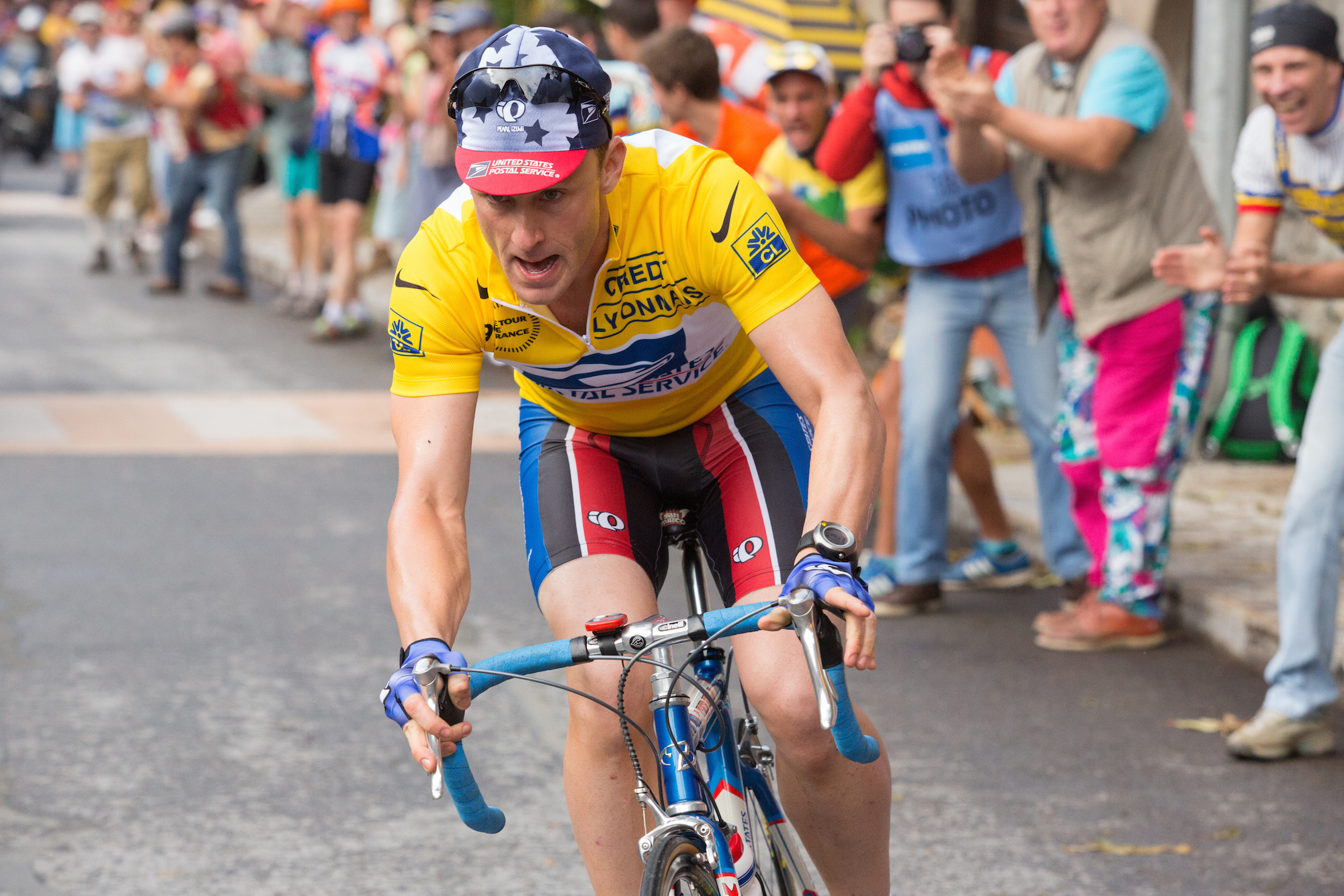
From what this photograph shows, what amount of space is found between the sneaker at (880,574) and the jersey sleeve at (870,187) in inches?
55.6

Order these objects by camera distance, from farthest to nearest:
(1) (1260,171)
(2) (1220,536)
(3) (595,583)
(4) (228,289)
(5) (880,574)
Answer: (4) (228,289)
(2) (1220,536)
(5) (880,574)
(1) (1260,171)
(3) (595,583)

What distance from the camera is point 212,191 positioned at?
14.9m

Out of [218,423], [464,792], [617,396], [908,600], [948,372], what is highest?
[617,396]

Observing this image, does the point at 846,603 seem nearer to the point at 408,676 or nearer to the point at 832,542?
the point at 832,542

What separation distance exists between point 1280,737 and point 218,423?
23.6 feet

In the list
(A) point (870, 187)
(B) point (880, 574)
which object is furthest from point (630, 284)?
(B) point (880, 574)

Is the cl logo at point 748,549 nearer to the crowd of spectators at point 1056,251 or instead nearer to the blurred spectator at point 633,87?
the crowd of spectators at point 1056,251

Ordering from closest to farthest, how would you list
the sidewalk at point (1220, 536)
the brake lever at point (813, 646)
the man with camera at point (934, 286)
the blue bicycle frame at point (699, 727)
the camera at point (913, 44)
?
the brake lever at point (813, 646), the blue bicycle frame at point (699, 727), the camera at point (913, 44), the sidewalk at point (1220, 536), the man with camera at point (934, 286)

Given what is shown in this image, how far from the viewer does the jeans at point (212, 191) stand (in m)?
14.9

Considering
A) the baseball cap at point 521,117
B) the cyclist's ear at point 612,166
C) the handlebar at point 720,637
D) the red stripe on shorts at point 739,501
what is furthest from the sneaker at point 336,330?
the handlebar at point 720,637

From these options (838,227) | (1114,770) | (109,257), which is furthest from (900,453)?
(109,257)

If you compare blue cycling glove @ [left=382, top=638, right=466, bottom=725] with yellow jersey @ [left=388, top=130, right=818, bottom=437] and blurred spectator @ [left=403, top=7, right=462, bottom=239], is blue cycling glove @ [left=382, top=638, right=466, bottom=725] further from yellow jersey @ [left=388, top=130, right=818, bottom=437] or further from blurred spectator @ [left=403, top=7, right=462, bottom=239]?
blurred spectator @ [left=403, top=7, right=462, bottom=239]

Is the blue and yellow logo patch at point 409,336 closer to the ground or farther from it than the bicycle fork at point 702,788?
farther from it

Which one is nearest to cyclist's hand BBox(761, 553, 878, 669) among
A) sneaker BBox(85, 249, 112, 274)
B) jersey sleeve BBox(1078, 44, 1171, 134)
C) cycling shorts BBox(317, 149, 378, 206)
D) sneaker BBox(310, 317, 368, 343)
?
jersey sleeve BBox(1078, 44, 1171, 134)
